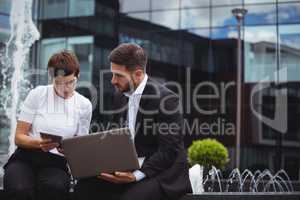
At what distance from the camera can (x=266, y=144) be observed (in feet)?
79.3

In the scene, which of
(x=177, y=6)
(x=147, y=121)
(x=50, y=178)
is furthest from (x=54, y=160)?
(x=177, y=6)

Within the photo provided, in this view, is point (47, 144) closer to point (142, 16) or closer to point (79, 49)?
point (142, 16)

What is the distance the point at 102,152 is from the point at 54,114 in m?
0.91

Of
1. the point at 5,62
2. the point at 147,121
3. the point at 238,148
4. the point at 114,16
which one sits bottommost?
the point at 238,148

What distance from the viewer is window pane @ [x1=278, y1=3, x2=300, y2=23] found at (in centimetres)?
2444

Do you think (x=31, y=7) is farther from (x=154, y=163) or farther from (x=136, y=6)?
(x=154, y=163)

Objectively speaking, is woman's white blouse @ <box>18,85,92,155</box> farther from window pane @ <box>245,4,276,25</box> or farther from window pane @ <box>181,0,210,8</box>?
window pane @ <box>181,0,210,8</box>

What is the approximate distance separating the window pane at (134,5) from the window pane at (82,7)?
148cm

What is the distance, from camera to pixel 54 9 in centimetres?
2711

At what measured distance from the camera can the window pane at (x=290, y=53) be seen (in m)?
24.2

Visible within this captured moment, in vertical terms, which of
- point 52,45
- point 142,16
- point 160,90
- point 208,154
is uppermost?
point 142,16

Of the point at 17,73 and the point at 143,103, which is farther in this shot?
the point at 17,73

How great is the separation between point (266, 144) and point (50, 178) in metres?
20.9

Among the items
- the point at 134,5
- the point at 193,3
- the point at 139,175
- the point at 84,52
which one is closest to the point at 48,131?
the point at 139,175
